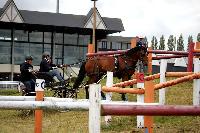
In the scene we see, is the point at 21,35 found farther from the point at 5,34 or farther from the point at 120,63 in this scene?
the point at 120,63

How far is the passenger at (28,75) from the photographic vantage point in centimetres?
1206

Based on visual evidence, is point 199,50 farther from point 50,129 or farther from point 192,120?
point 50,129

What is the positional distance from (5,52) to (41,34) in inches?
127

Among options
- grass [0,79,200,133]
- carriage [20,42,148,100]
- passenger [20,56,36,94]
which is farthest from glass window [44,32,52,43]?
grass [0,79,200,133]

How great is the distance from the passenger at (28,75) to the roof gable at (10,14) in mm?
17327

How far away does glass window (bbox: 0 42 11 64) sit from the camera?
30.5 metres

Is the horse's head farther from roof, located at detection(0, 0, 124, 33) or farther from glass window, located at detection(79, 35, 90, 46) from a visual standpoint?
glass window, located at detection(79, 35, 90, 46)

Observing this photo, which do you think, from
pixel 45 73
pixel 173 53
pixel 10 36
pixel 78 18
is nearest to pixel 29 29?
pixel 10 36

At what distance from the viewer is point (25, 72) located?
12.3m

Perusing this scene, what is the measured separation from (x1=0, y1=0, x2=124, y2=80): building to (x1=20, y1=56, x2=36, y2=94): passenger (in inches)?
683

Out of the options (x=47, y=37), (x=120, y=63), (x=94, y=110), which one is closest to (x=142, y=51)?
(x=120, y=63)

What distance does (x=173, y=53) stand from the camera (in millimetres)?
8594

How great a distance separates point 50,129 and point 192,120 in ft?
8.78

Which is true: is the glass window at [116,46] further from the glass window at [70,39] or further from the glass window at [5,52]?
the glass window at [5,52]
